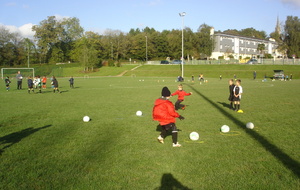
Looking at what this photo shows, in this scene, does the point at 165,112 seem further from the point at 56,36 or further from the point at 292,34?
the point at 56,36

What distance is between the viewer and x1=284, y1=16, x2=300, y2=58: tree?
253 feet

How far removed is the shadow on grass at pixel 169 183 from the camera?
467 centimetres

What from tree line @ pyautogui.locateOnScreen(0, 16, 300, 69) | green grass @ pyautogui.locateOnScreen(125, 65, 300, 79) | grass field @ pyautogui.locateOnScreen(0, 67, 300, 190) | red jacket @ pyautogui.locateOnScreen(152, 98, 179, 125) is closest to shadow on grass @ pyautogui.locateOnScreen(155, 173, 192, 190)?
grass field @ pyautogui.locateOnScreen(0, 67, 300, 190)

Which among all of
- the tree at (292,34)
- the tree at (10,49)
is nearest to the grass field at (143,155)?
the tree at (292,34)

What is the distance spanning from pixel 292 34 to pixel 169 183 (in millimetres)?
86403

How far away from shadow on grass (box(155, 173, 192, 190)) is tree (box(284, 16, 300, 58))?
277ft

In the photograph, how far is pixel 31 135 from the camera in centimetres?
841

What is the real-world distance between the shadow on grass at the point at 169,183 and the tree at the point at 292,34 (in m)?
84.5

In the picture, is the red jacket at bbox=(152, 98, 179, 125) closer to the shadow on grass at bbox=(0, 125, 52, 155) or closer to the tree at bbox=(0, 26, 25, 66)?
the shadow on grass at bbox=(0, 125, 52, 155)

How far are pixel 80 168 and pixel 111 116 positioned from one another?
6076mm

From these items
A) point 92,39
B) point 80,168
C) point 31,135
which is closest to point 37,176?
point 80,168

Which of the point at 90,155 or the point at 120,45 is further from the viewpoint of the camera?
the point at 120,45

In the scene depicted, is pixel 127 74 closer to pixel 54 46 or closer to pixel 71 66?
pixel 71 66

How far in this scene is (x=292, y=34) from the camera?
254 feet
